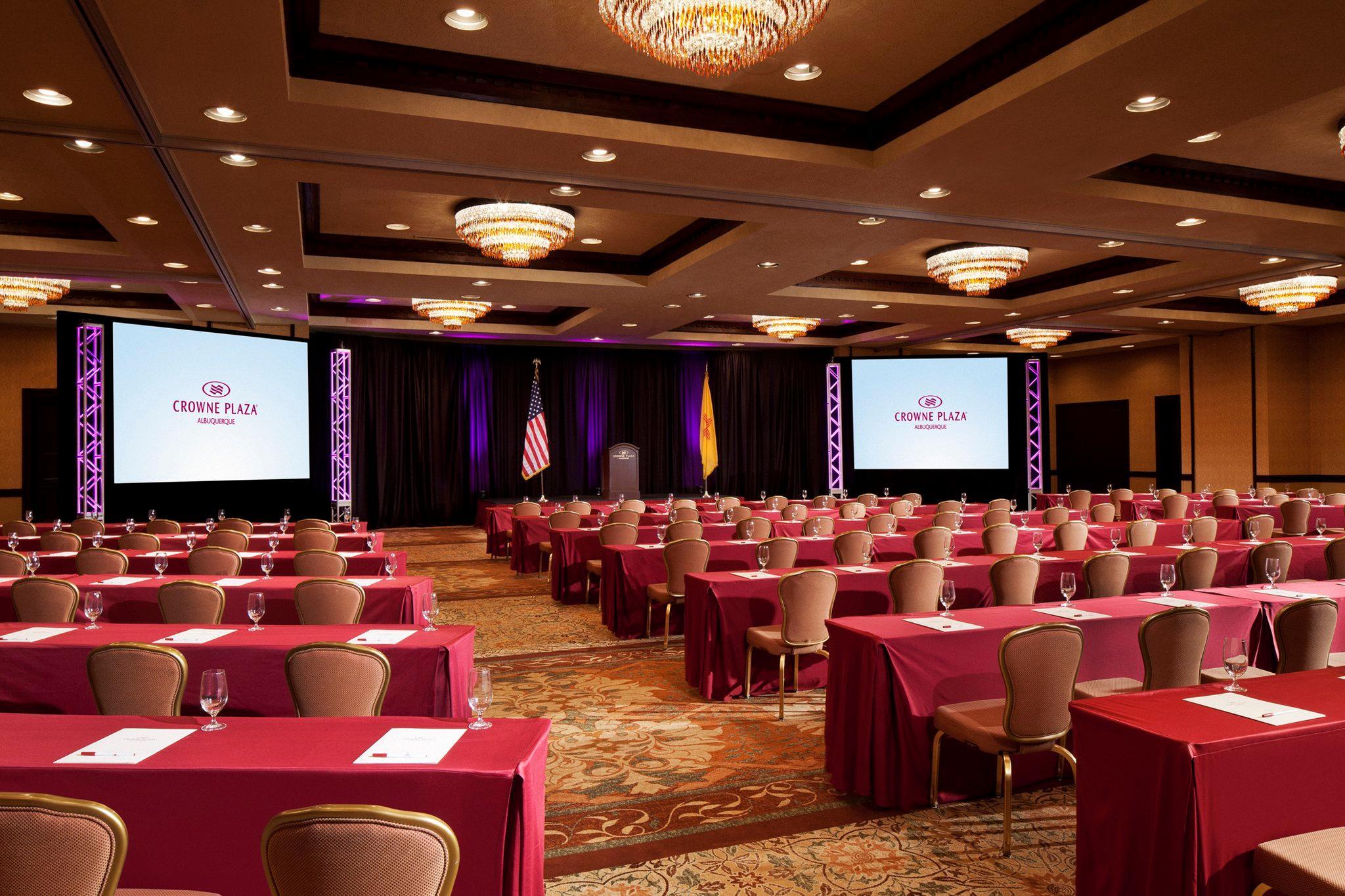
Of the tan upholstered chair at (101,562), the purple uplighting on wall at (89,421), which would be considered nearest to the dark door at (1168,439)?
the purple uplighting on wall at (89,421)

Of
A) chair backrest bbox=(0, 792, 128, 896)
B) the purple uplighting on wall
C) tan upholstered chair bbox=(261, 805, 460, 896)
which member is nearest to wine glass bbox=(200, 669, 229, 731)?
chair backrest bbox=(0, 792, 128, 896)

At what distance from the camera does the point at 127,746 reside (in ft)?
8.89

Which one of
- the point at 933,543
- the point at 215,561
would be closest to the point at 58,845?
the point at 215,561

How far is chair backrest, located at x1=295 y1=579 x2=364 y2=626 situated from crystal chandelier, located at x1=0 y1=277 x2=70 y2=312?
8.51 m

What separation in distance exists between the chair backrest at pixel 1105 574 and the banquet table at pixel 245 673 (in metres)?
Answer: 4.21

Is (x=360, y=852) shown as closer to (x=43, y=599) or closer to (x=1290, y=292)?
(x=43, y=599)

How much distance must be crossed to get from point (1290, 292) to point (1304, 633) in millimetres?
9281

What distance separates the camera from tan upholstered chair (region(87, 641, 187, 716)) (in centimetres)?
350

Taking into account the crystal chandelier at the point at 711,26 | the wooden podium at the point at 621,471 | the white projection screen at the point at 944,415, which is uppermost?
the crystal chandelier at the point at 711,26

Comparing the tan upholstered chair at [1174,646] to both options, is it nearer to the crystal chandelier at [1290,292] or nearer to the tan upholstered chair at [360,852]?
the tan upholstered chair at [360,852]

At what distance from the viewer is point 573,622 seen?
28.0 ft

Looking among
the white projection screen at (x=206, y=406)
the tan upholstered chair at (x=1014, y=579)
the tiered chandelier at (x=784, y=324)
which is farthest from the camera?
the tiered chandelier at (x=784, y=324)

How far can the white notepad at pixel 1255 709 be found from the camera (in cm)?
285

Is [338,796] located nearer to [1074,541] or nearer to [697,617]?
[697,617]
